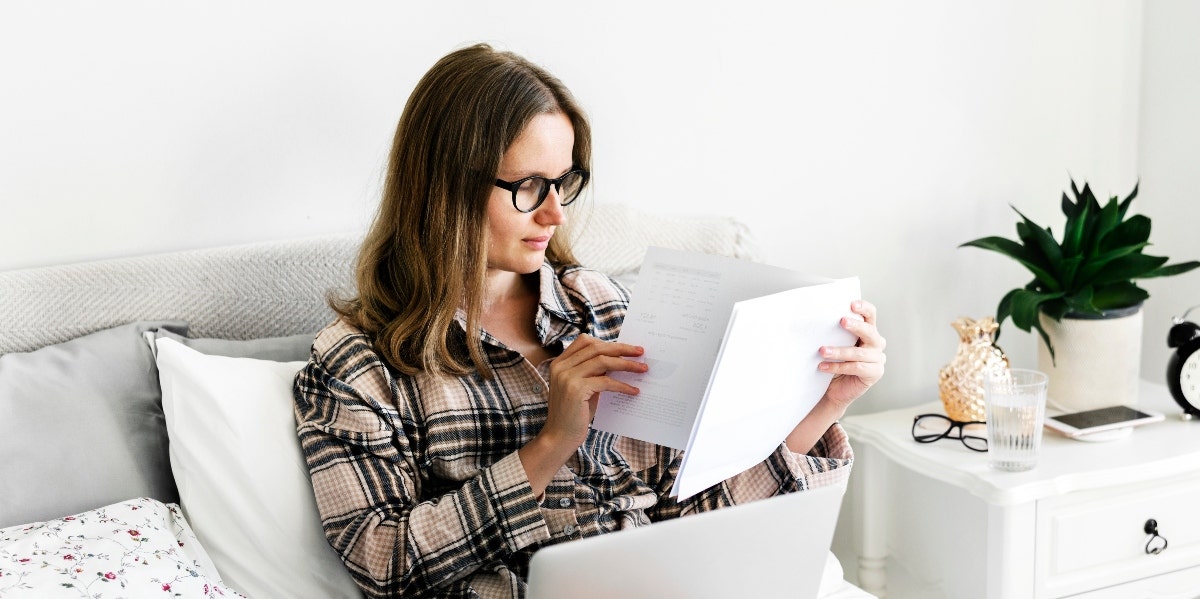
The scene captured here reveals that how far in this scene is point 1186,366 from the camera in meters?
1.84

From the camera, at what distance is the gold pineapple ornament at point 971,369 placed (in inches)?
71.8

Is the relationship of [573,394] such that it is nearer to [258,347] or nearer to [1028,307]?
[258,347]

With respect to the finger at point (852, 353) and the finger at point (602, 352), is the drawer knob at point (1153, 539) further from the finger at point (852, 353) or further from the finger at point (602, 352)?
the finger at point (602, 352)

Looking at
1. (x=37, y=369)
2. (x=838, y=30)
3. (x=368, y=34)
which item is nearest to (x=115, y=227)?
(x=37, y=369)

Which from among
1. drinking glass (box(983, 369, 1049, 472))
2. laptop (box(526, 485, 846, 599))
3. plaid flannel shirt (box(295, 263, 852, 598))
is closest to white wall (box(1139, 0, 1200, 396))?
drinking glass (box(983, 369, 1049, 472))

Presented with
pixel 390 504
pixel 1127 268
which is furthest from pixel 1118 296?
pixel 390 504

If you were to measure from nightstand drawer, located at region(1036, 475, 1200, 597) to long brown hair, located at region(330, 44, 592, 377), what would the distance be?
0.97 m

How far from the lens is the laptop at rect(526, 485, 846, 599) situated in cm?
88

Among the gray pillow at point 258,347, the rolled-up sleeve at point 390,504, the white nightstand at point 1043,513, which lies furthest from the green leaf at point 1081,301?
the gray pillow at point 258,347

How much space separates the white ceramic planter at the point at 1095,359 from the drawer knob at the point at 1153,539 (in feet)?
0.74

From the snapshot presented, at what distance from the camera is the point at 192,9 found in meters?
1.50

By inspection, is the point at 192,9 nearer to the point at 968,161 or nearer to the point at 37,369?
the point at 37,369

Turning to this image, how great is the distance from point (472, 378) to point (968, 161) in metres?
1.23

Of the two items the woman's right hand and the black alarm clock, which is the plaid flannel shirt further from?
the black alarm clock
